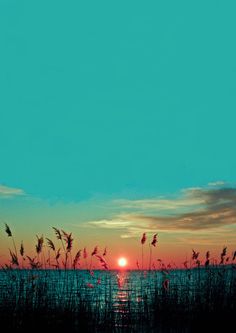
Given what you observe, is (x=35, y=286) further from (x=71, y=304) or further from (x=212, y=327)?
(x=212, y=327)

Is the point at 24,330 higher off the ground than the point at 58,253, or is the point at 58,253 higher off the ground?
the point at 58,253

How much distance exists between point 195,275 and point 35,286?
5.27 meters

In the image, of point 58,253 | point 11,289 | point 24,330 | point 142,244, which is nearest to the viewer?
point 24,330

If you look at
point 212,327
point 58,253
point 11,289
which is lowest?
point 212,327

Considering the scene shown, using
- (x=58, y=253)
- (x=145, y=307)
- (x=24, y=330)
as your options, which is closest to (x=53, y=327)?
(x=24, y=330)

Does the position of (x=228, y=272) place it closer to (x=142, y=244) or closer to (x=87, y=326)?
(x=142, y=244)

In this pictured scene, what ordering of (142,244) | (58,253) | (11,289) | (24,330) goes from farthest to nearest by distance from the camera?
(142,244) < (58,253) < (11,289) < (24,330)

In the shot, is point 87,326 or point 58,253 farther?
point 58,253

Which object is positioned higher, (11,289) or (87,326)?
(11,289)

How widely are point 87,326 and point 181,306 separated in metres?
2.79

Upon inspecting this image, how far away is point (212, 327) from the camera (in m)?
11.5

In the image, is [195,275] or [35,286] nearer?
[35,286]

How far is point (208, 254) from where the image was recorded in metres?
14.7

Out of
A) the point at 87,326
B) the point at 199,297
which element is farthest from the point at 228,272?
the point at 87,326
